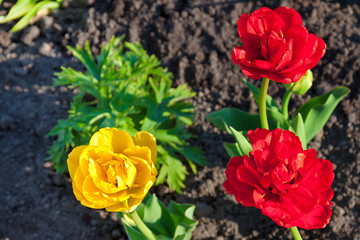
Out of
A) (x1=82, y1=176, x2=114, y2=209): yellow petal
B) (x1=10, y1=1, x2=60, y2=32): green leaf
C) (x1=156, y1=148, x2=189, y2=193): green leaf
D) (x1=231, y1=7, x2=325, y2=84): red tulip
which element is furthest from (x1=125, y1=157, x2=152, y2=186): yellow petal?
(x1=10, y1=1, x2=60, y2=32): green leaf

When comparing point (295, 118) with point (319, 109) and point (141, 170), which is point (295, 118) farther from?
point (141, 170)

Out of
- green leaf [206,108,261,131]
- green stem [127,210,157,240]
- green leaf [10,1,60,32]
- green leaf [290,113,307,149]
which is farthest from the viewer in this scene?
green leaf [10,1,60,32]

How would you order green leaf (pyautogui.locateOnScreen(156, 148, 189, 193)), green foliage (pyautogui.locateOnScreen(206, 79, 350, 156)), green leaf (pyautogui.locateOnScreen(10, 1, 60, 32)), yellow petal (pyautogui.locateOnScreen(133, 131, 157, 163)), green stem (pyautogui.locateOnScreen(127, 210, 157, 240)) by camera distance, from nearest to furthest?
yellow petal (pyautogui.locateOnScreen(133, 131, 157, 163)) → green stem (pyautogui.locateOnScreen(127, 210, 157, 240)) → green foliage (pyautogui.locateOnScreen(206, 79, 350, 156)) → green leaf (pyautogui.locateOnScreen(156, 148, 189, 193)) → green leaf (pyautogui.locateOnScreen(10, 1, 60, 32))

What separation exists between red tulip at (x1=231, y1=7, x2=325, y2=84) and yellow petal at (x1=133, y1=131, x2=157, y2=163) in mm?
338

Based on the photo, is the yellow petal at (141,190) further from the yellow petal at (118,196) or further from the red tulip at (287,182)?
the red tulip at (287,182)

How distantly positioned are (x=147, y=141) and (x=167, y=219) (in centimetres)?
81

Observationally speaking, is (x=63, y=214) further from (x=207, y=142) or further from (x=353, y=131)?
(x=353, y=131)

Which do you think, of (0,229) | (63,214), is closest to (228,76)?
(63,214)

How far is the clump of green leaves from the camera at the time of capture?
1.98 metres

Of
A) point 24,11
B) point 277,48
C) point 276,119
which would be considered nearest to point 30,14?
point 24,11

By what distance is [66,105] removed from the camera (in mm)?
2576

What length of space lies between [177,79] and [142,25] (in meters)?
0.47

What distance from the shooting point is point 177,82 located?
250 centimetres

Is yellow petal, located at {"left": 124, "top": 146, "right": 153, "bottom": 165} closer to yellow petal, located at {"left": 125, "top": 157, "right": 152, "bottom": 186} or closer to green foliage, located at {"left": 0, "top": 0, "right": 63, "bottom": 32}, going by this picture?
yellow petal, located at {"left": 125, "top": 157, "right": 152, "bottom": 186}
